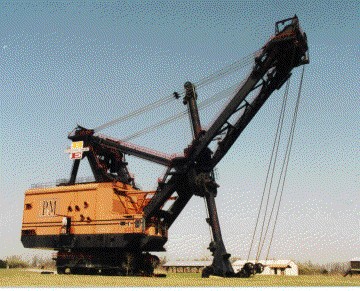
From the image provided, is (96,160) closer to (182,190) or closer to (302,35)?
(182,190)

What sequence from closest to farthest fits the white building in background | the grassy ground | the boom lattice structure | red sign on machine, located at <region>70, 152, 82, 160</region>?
the grassy ground → the boom lattice structure → red sign on machine, located at <region>70, 152, 82, 160</region> → the white building in background

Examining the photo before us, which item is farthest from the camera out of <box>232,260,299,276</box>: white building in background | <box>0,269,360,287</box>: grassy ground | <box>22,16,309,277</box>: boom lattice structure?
<box>232,260,299,276</box>: white building in background

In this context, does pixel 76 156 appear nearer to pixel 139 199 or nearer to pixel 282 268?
pixel 139 199

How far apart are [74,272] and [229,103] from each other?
58.0ft

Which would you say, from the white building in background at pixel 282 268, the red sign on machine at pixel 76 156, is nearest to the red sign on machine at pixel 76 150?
the red sign on machine at pixel 76 156

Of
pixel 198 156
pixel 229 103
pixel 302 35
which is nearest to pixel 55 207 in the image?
pixel 198 156

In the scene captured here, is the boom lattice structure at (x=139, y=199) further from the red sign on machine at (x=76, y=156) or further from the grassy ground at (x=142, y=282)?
the grassy ground at (x=142, y=282)

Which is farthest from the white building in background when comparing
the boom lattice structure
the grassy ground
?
the grassy ground

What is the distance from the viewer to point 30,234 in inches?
1350

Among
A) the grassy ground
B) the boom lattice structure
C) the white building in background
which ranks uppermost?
the boom lattice structure

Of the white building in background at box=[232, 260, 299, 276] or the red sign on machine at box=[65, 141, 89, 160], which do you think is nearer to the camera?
the red sign on machine at box=[65, 141, 89, 160]

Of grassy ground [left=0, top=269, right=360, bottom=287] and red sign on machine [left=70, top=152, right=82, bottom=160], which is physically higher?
red sign on machine [left=70, top=152, right=82, bottom=160]

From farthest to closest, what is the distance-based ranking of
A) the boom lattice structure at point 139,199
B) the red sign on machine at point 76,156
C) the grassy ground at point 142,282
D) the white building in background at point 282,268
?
the white building in background at point 282,268
the red sign on machine at point 76,156
the boom lattice structure at point 139,199
the grassy ground at point 142,282

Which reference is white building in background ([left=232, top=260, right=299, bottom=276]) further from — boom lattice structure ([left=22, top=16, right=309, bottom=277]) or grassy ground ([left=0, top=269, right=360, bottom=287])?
grassy ground ([left=0, top=269, right=360, bottom=287])
